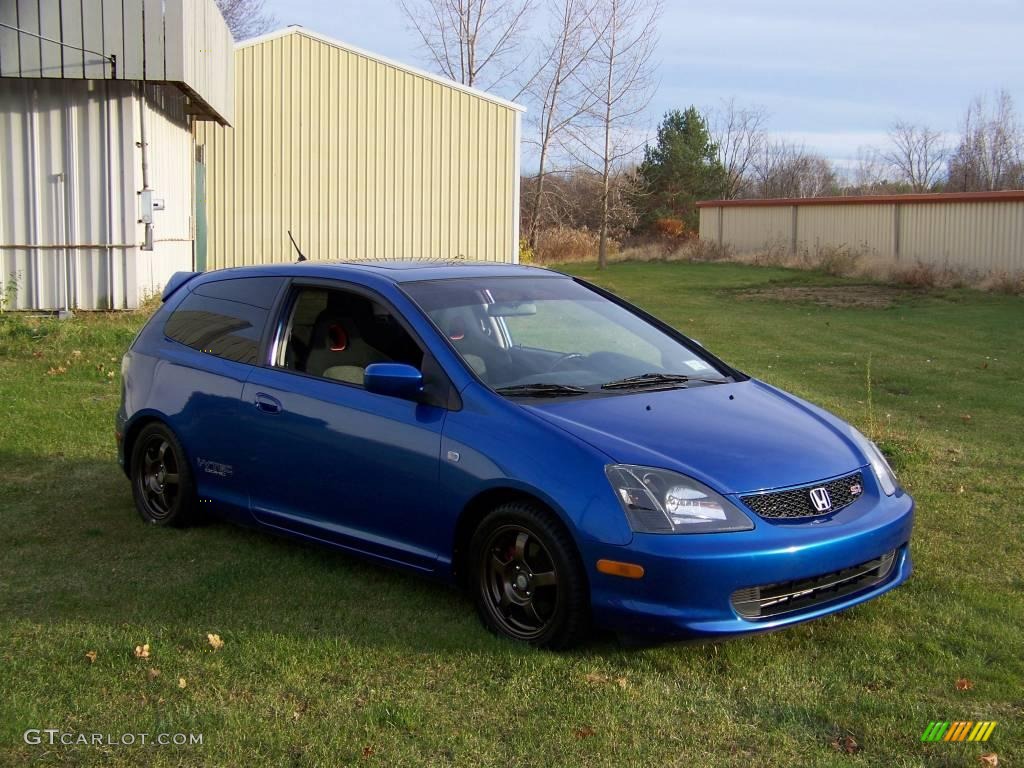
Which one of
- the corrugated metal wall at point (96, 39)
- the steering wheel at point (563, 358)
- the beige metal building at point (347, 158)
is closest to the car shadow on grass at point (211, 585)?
→ the steering wheel at point (563, 358)

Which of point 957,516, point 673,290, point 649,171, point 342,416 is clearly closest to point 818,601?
point 342,416

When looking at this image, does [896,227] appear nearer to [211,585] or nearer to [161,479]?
→ [161,479]

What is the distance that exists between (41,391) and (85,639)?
6381mm

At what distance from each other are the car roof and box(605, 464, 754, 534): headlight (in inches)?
70.8

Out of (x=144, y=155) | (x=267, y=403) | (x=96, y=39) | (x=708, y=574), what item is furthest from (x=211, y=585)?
(x=144, y=155)

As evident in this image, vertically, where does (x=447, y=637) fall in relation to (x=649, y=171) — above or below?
below

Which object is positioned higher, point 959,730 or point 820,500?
point 820,500

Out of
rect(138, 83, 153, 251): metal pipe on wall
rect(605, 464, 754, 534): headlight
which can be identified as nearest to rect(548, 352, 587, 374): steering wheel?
rect(605, 464, 754, 534): headlight

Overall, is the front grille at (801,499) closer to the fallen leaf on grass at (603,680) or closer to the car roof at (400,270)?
the fallen leaf on grass at (603,680)

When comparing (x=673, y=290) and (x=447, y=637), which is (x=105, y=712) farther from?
(x=673, y=290)

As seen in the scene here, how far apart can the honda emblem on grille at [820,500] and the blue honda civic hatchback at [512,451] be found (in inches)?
0.4

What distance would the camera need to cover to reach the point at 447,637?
4.82 metres

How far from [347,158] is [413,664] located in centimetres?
1770

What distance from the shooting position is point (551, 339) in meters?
5.92
